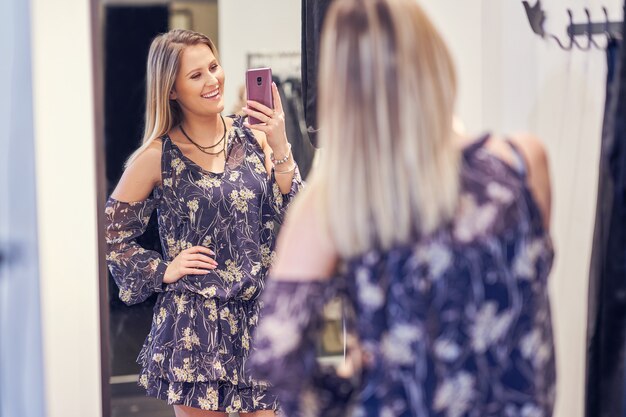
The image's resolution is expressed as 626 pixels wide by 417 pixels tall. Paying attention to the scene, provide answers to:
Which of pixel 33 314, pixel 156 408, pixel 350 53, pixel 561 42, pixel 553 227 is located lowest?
pixel 156 408

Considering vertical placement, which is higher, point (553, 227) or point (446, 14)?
point (446, 14)

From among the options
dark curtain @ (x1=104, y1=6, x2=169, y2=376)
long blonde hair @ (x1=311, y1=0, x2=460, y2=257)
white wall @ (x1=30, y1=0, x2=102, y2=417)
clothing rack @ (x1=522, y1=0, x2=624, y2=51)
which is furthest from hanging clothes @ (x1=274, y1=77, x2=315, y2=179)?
long blonde hair @ (x1=311, y1=0, x2=460, y2=257)

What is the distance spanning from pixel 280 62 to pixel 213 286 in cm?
75

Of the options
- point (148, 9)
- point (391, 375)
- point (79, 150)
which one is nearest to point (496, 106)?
point (148, 9)

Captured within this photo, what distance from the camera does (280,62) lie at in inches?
97.0

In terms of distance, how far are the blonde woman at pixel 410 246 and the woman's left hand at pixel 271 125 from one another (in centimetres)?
107

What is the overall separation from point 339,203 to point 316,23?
1421mm

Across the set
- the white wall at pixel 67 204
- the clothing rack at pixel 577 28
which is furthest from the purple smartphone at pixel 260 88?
the clothing rack at pixel 577 28

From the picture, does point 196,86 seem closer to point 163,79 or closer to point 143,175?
point 163,79

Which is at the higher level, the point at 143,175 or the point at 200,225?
the point at 143,175

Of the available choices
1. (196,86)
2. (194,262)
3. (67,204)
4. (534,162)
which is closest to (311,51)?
(196,86)

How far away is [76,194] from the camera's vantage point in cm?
246

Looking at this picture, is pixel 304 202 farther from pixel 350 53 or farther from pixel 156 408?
pixel 156 408

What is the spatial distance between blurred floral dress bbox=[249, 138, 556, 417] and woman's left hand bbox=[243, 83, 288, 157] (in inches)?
43.9
